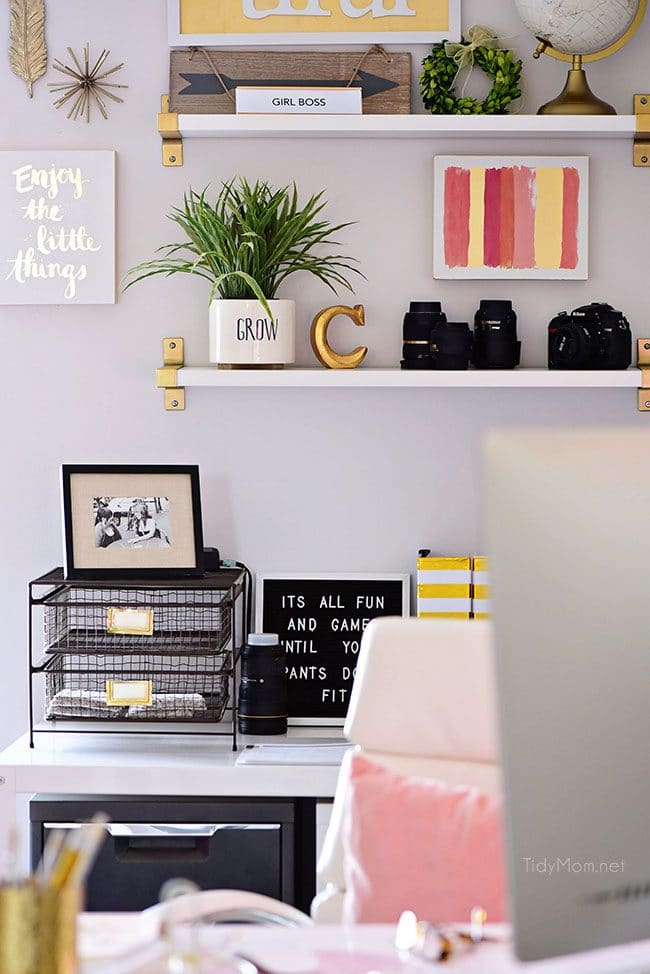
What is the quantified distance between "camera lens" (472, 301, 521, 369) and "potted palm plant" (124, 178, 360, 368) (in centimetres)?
34

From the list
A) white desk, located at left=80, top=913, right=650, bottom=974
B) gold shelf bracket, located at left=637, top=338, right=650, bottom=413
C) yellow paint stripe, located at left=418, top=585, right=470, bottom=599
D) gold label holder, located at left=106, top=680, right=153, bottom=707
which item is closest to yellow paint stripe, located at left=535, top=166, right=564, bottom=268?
gold shelf bracket, located at left=637, top=338, right=650, bottom=413

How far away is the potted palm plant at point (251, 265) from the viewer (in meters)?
2.41

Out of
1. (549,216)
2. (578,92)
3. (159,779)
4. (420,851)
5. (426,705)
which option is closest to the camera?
(420,851)

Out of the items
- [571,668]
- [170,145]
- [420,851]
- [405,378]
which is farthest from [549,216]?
[571,668]

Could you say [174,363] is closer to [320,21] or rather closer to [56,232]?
[56,232]

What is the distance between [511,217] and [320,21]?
22.7 inches

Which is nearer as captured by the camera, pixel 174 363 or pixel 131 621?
pixel 131 621

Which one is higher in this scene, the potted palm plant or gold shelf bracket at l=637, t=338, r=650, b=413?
the potted palm plant

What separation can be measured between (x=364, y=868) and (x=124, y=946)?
491mm

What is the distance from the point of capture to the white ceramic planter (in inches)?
94.6

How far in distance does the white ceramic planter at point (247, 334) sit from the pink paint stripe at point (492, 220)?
1.58ft

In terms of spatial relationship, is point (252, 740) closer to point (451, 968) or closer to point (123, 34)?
point (451, 968)

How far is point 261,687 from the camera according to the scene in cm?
242

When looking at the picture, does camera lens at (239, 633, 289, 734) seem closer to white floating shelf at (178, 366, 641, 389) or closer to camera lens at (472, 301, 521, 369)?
white floating shelf at (178, 366, 641, 389)
